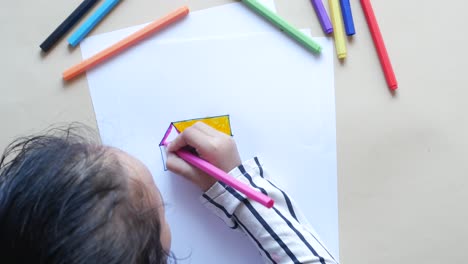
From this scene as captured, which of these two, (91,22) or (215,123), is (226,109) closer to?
(215,123)

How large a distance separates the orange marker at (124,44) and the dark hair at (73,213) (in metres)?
0.16

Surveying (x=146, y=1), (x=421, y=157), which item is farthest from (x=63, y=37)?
(x=421, y=157)

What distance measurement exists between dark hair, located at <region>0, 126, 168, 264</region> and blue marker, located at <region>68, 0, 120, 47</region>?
19 cm

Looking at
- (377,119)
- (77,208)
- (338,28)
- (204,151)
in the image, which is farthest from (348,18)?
(77,208)

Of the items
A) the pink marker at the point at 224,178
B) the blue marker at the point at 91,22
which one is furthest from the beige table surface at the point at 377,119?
the pink marker at the point at 224,178

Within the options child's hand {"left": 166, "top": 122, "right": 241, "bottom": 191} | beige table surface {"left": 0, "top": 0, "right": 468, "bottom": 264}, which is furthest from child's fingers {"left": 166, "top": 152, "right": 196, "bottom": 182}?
beige table surface {"left": 0, "top": 0, "right": 468, "bottom": 264}

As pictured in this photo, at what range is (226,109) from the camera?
20.6 inches

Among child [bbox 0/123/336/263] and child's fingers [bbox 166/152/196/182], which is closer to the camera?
child [bbox 0/123/336/263]

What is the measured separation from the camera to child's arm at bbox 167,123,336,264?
479 millimetres

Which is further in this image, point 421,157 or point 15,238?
point 421,157

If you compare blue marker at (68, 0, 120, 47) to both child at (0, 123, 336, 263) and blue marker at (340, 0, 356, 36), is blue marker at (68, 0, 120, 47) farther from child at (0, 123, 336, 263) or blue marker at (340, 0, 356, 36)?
blue marker at (340, 0, 356, 36)

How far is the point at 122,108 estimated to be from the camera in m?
0.52

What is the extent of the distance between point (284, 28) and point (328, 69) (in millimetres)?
70

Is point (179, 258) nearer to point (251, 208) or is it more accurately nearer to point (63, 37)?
point (251, 208)
